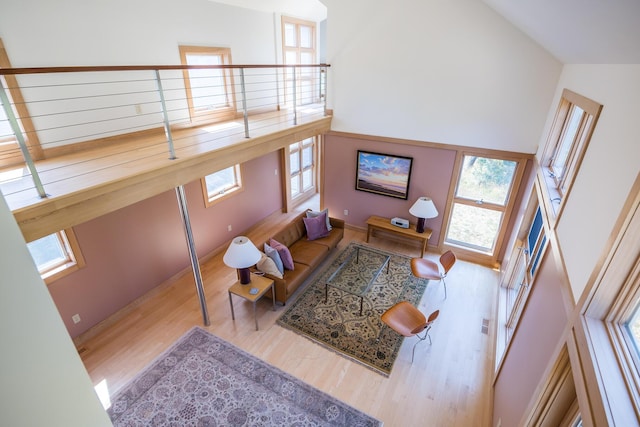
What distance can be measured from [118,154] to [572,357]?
448 cm

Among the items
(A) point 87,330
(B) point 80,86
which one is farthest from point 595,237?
(A) point 87,330

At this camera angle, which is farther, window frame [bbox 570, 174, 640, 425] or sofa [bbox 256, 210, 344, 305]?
sofa [bbox 256, 210, 344, 305]

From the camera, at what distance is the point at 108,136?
165 inches

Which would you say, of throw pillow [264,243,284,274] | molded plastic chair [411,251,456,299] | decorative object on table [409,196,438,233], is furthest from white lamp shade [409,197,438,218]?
throw pillow [264,243,284,274]

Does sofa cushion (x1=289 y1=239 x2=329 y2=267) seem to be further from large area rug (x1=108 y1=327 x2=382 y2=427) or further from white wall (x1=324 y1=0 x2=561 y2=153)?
white wall (x1=324 y1=0 x2=561 y2=153)

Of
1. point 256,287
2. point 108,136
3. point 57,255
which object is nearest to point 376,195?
point 256,287

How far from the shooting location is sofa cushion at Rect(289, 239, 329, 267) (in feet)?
18.8

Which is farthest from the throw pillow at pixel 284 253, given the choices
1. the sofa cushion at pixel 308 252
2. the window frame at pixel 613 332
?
the window frame at pixel 613 332

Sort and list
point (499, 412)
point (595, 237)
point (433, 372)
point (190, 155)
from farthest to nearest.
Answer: point (433, 372) < point (190, 155) < point (499, 412) < point (595, 237)

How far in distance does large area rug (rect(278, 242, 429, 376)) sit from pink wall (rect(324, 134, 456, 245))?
1273 mm

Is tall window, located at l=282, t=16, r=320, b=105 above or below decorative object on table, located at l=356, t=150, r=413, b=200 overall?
above

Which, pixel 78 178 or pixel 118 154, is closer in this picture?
pixel 78 178

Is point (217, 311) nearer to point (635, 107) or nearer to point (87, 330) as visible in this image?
point (87, 330)

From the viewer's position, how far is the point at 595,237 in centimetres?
186
